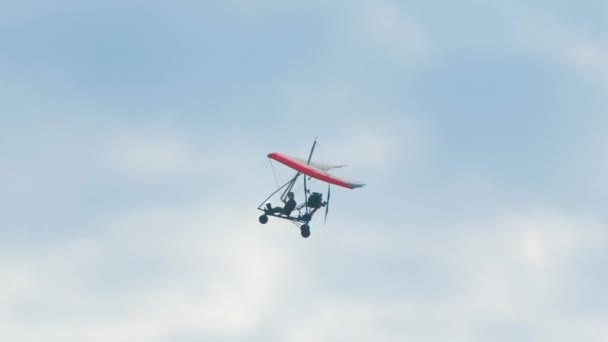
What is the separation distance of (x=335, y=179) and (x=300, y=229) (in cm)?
551

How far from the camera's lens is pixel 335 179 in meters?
197

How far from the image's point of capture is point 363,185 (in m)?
197

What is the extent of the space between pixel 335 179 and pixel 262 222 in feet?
23.0

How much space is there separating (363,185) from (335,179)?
2.19 m

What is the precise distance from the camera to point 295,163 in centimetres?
19962

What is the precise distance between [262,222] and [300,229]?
2.99 meters

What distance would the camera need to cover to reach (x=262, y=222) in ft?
655

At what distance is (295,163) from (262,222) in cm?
521

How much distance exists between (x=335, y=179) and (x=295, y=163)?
4.29 m

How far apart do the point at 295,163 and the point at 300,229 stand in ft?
16.8
